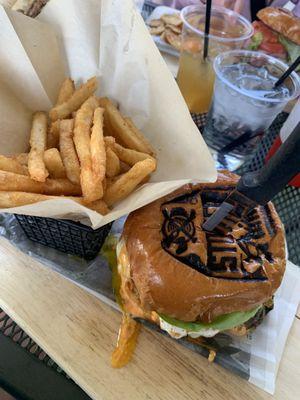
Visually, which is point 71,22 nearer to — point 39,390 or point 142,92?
point 142,92

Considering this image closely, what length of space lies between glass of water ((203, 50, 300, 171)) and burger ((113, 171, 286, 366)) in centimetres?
43

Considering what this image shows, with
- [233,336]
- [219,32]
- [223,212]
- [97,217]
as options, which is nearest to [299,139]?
[223,212]

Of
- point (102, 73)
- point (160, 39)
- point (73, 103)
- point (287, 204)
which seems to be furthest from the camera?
point (160, 39)

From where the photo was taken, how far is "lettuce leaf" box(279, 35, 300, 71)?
2010 millimetres

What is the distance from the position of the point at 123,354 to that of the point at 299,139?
24.1 inches

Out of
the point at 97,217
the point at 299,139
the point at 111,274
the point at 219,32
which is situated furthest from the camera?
the point at 219,32

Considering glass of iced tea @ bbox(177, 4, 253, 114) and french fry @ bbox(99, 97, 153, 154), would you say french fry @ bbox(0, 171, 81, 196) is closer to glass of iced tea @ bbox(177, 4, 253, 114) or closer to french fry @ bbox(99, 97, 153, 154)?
french fry @ bbox(99, 97, 153, 154)

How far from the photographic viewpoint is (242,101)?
3.87 ft

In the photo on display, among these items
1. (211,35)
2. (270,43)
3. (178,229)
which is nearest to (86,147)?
(178,229)

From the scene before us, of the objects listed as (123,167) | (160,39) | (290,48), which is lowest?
(290,48)

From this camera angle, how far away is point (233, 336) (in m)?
0.90

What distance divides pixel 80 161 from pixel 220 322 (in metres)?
0.48

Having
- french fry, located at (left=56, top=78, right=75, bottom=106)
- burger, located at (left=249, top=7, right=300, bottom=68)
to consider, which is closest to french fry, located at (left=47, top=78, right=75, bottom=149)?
french fry, located at (left=56, top=78, right=75, bottom=106)

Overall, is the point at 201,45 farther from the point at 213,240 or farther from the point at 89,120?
the point at 213,240
